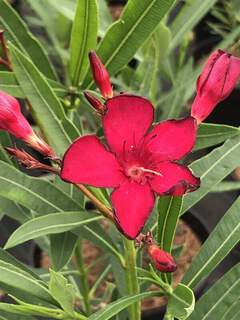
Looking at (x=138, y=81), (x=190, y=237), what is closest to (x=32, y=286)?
Result: (x=138, y=81)

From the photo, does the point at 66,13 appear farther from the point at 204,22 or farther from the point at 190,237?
the point at 204,22

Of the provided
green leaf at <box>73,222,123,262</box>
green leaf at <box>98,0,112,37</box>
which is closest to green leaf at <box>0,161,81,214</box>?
green leaf at <box>73,222,123,262</box>

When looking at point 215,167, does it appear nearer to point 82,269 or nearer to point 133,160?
point 133,160

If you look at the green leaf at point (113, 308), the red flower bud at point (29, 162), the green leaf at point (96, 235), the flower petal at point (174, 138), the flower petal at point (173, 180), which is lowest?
the green leaf at point (96, 235)

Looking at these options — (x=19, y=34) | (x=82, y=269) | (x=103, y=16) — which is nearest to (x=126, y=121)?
(x=19, y=34)

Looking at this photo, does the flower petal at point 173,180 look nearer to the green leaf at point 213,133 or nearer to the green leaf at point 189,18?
the green leaf at point 213,133

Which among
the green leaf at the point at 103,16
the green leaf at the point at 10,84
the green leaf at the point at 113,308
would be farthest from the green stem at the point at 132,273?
the green leaf at the point at 103,16

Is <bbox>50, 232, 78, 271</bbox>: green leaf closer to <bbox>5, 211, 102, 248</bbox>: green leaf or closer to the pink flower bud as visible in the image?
<bbox>5, 211, 102, 248</bbox>: green leaf
